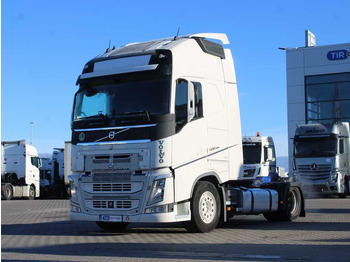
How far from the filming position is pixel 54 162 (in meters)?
42.3

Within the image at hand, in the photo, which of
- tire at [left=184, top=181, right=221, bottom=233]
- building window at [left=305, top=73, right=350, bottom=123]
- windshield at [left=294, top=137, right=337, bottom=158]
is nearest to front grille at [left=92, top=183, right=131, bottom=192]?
tire at [left=184, top=181, right=221, bottom=233]

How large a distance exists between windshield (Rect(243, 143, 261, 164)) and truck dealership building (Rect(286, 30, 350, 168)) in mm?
11412

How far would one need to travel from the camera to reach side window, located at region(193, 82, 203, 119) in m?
11.0

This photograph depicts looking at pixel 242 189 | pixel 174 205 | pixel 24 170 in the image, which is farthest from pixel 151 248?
pixel 24 170

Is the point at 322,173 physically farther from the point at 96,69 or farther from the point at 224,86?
the point at 96,69

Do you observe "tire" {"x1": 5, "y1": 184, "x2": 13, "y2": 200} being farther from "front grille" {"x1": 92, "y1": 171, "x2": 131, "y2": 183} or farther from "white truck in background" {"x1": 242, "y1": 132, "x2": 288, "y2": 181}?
"front grille" {"x1": 92, "y1": 171, "x2": 131, "y2": 183}

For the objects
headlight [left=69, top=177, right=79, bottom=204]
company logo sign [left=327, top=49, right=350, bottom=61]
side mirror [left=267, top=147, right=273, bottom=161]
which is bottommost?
headlight [left=69, top=177, right=79, bottom=204]

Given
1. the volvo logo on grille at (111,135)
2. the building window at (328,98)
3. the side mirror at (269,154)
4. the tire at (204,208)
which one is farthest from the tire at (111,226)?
the building window at (328,98)

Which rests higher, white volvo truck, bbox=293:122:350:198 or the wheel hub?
white volvo truck, bbox=293:122:350:198

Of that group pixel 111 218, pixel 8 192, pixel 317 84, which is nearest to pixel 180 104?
Result: pixel 111 218

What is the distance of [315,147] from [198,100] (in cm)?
1716

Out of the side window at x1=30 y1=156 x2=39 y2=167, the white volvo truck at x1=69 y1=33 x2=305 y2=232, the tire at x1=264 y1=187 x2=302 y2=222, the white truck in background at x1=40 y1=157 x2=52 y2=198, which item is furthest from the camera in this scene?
the white truck in background at x1=40 y1=157 x2=52 y2=198

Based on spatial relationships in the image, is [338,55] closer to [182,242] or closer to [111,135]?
[111,135]

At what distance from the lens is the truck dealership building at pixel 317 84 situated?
134ft
